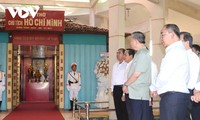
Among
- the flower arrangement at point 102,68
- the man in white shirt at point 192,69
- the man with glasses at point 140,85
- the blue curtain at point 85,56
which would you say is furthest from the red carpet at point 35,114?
the man in white shirt at point 192,69

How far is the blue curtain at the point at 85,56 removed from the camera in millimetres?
10594

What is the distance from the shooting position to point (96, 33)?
10.7 metres

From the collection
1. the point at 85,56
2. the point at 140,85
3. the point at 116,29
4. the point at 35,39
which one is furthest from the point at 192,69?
the point at 35,39

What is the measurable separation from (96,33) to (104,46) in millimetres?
490

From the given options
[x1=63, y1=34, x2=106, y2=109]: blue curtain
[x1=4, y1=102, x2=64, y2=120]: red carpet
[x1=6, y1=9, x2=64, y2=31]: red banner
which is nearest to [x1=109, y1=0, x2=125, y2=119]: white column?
[x1=4, y1=102, x2=64, y2=120]: red carpet

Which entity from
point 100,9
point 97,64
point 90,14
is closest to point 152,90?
point 97,64

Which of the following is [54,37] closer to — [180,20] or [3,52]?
[3,52]

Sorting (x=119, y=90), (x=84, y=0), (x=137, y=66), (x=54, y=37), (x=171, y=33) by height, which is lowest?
(x=119, y=90)

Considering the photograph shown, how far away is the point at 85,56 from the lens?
420 inches

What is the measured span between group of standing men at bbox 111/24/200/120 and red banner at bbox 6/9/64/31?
4376mm

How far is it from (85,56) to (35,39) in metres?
1.66

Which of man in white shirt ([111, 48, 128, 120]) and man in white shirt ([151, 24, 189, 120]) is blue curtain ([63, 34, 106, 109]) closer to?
man in white shirt ([111, 48, 128, 120])

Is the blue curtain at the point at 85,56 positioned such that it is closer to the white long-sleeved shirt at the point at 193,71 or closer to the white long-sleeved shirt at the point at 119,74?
the white long-sleeved shirt at the point at 119,74

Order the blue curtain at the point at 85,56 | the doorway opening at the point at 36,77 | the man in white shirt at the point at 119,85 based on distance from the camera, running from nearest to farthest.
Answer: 1. the man in white shirt at the point at 119,85
2. the blue curtain at the point at 85,56
3. the doorway opening at the point at 36,77
